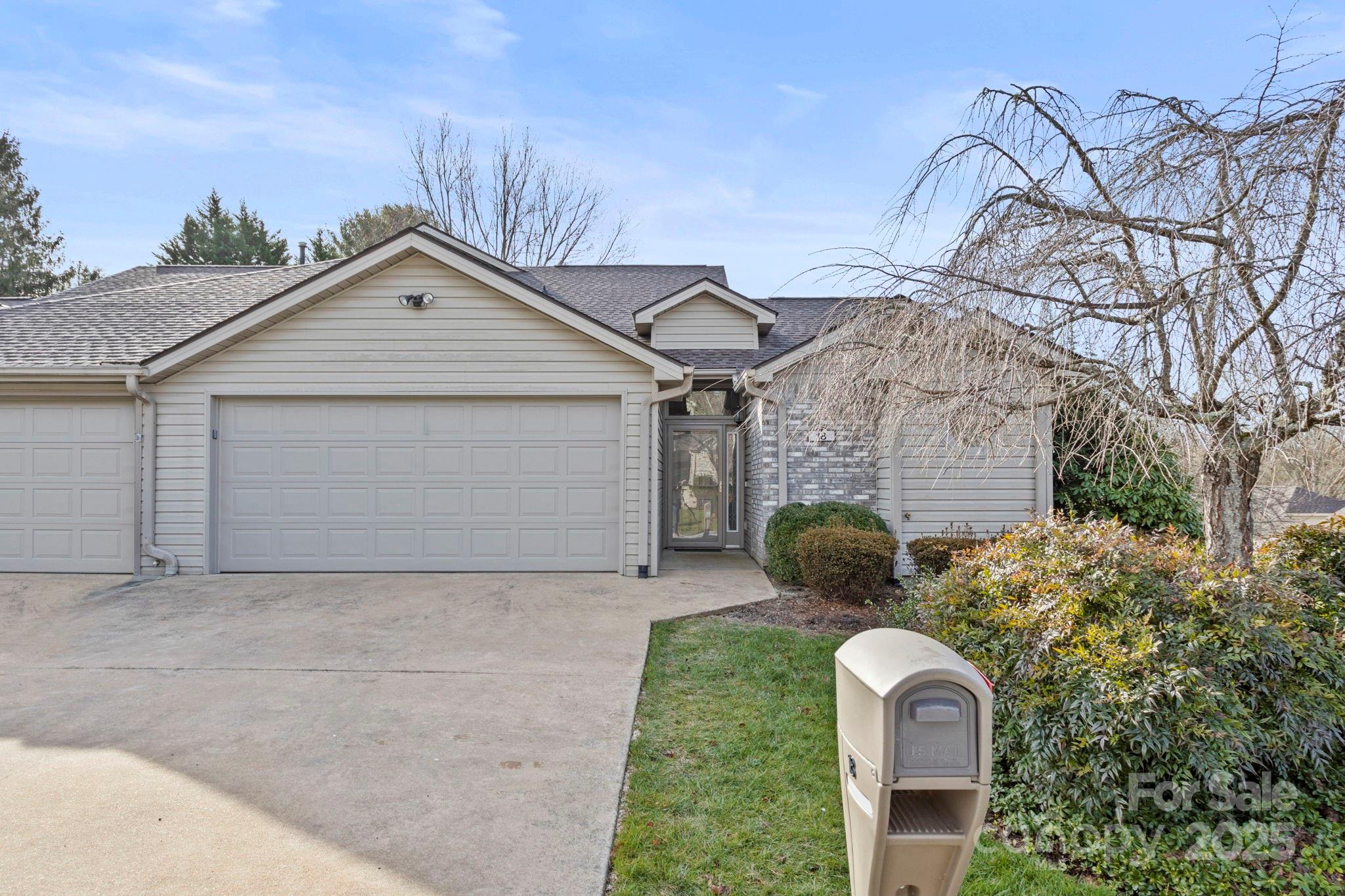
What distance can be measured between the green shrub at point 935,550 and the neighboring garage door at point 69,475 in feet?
31.5

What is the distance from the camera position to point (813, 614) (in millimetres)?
7105

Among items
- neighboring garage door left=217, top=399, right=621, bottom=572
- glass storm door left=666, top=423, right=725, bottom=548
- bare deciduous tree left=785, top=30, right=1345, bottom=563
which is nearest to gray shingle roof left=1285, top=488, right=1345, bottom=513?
bare deciduous tree left=785, top=30, right=1345, bottom=563

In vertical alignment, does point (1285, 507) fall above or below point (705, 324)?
below

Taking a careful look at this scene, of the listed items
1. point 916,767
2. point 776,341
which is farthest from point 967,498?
point 916,767

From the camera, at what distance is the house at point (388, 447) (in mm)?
8781

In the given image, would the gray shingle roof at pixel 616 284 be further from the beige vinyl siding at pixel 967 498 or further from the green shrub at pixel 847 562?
the green shrub at pixel 847 562

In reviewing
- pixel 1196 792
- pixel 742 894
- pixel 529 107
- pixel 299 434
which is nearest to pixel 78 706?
pixel 742 894

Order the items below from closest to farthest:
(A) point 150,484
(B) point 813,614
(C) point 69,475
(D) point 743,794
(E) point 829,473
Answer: (D) point 743,794, (B) point 813,614, (A) point 150,484, (C) point 69,475, (E) point 829,473

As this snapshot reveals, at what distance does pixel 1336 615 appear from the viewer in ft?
11.9

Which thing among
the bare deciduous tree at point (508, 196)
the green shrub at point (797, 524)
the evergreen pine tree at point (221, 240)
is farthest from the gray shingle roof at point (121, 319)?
the evergreen pine tree at point (221, 240)

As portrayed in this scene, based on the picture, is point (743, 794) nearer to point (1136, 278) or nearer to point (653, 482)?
point (1136, 278)

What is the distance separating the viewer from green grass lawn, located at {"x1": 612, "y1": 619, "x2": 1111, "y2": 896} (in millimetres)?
2666

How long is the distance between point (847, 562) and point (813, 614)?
626 millimetres

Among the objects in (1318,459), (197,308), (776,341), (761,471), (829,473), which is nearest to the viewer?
(1318,459)
